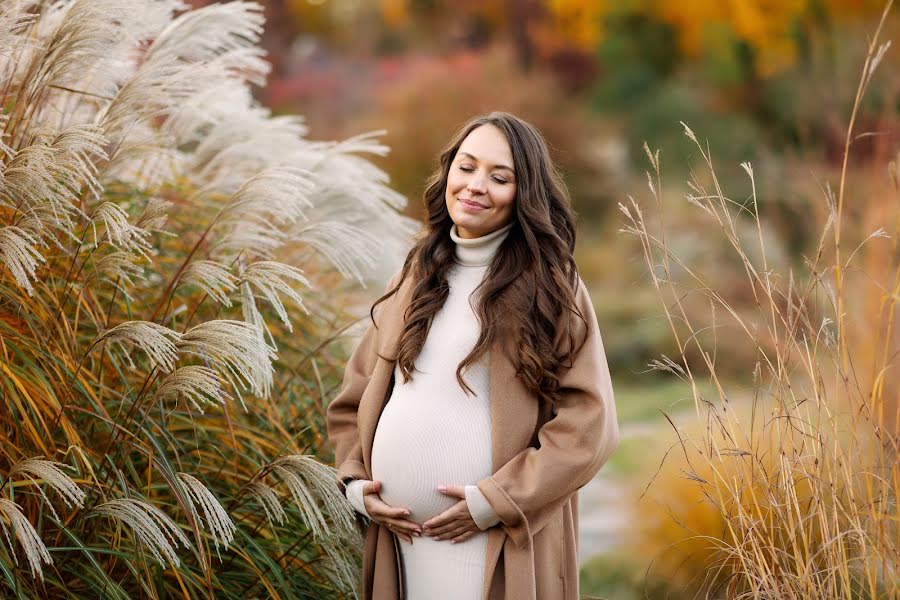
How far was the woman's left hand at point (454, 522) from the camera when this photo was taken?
2.50 m

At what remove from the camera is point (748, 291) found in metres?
8.74

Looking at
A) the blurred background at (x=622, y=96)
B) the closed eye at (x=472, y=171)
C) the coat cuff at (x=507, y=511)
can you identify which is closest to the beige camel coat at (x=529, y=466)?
the coat cuff at (x=507, y=511)

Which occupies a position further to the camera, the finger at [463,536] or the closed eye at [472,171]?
the closed eye at [472,171]

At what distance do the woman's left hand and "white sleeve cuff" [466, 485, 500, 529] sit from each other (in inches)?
0.7

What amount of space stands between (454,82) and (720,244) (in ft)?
16.3

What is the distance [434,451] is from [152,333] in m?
0.71

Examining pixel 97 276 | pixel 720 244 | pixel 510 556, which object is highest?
pixel 97 276

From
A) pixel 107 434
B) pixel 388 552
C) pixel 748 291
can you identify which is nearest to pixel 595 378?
pixel 388 552

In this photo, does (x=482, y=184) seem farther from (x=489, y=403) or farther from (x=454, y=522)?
(x=454, y=522)

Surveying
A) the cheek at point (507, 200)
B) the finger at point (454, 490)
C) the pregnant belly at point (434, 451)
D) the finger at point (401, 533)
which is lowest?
the finger at point (401, 533)

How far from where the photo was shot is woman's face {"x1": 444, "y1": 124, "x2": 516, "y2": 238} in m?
2.61

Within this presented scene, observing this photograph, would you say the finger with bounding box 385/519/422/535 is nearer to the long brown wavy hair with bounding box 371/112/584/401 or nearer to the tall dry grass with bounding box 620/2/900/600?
the long brown wavy hair with bounding box 371/112/584/401

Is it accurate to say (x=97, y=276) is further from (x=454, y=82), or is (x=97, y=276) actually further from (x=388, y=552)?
(x=454, y=82)

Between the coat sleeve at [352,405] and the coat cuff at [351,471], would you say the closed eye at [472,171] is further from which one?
the coat cuff at [351,471]
